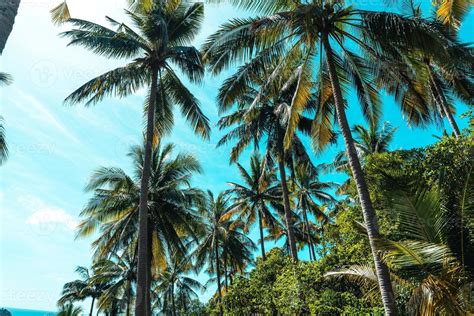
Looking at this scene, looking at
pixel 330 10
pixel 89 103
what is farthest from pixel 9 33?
pixel 89 103

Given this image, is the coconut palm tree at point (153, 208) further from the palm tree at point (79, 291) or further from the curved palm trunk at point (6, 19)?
the palm tree at point (79, 291)

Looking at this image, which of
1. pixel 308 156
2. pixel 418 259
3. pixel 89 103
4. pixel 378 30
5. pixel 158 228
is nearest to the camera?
pixel 418 259

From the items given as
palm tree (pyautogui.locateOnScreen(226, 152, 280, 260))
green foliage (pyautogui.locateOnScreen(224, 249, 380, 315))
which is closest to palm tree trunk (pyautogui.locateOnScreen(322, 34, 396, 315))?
green foliage (pyautogui.locateOnScreen(224, 249, 380, 315))

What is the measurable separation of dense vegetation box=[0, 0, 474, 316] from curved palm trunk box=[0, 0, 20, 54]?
3522mm

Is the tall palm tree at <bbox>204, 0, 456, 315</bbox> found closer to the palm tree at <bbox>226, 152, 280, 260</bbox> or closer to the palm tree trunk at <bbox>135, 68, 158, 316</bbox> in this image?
the palm tree trunk at <bbox>135, 68, 158, 316</bbox>

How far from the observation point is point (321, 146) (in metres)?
11.2

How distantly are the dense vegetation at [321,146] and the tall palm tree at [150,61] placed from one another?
0.05 meters

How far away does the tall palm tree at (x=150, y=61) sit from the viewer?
12.0 meters

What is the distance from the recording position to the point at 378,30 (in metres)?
A: 8.25

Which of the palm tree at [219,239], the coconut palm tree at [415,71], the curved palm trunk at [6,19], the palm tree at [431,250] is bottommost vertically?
the palm tree at [431,250]

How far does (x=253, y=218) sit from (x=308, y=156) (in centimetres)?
881

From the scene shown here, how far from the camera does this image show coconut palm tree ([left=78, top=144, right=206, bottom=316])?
17.3 meters

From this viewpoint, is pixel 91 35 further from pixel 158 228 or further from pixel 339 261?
pixel 339 261

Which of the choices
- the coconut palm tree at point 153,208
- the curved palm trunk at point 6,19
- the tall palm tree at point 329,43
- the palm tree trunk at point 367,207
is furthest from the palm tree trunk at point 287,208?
the curved palm trunk at point 6,19
